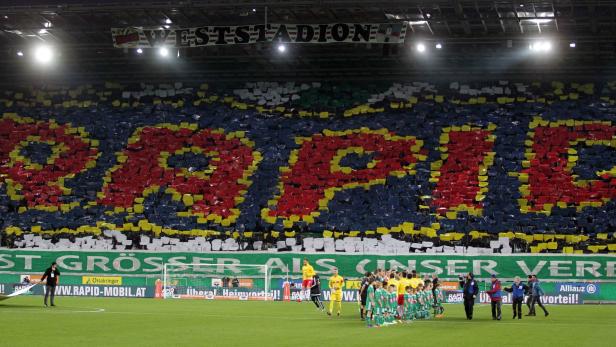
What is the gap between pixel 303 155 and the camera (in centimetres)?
5650

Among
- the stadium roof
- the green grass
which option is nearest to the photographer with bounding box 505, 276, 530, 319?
the green grass

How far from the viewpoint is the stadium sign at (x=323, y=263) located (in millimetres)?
46781

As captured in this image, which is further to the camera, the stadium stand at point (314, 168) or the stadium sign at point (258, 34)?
the stadium stand at point (314, 168)

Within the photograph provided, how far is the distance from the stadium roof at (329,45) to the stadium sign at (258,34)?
0.85 metres

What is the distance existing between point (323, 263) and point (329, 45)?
12.7m

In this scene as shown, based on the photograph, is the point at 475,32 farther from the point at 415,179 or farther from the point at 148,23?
the point at 148,23

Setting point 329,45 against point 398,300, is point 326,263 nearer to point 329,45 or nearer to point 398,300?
point 329,45

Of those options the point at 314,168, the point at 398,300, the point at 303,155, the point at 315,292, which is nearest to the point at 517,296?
the point at 398,300

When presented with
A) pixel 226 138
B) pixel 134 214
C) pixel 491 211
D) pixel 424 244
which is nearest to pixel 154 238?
pixel 134 214

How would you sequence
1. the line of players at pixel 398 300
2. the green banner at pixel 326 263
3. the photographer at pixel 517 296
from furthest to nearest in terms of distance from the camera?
the green banner at pixel 326 263 < the photographer at pixel 517 296 < the line of players at pixel 398 300

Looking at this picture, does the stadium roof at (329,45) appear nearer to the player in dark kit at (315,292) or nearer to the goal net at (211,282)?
the goal net at (211,282)

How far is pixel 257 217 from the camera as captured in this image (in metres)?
53.5

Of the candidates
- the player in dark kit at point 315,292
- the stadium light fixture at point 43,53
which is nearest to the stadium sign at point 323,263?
the player in dark kit at point 315,292

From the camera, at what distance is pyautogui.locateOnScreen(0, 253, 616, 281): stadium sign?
153ft
